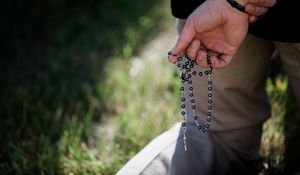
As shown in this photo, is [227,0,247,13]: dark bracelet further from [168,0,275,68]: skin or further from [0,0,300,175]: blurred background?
[0,0,300,175]: blurred background

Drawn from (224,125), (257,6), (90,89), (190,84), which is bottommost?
(90,89)

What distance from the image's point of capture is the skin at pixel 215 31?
123 centimetres

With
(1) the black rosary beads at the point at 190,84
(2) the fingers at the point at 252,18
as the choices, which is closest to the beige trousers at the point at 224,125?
(1) the black rosary beads at the point at 190,84

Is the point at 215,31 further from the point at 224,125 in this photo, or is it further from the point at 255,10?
the point at 224,125

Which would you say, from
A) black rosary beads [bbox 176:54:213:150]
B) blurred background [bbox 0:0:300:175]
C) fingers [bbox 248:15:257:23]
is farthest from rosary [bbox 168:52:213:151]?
blurred background [bbox 0:0:300:175]

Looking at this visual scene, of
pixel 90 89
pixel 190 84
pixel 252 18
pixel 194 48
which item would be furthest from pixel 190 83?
pixel 90 89

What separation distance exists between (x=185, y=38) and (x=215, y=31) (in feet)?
0.29

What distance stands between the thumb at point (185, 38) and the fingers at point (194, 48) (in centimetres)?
1

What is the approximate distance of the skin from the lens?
48.4 inches

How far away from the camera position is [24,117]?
6.99 feet

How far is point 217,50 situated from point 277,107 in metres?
0.77

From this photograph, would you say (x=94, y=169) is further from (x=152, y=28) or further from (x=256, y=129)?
(x=152, y=28)

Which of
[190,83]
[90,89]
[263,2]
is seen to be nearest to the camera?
[263,2]

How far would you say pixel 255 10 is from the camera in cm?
122
